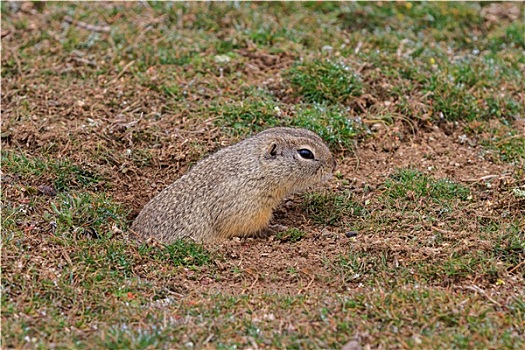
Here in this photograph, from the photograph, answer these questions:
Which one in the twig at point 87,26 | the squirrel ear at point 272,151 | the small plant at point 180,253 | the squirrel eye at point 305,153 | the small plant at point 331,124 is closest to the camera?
the small plant at point 180,253

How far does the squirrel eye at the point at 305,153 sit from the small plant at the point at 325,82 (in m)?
1.64

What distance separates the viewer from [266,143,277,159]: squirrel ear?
7.93 meters

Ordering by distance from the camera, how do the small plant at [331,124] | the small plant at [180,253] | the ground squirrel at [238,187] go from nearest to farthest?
the small plant at [180,253], the ground squirrel at [238,187], the small plant at [331,124]

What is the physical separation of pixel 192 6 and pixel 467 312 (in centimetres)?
690

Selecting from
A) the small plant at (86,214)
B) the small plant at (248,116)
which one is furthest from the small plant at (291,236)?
the small plant at (248,116)

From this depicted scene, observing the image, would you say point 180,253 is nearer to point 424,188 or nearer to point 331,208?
point 331,208

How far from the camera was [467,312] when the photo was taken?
6.04 m

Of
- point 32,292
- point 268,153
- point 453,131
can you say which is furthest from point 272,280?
point 453,131

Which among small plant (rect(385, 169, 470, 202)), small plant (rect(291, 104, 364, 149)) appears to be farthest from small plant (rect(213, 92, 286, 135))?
small plant (rect(385, 169, 470, 202))

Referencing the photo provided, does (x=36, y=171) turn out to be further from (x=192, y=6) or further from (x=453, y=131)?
(x=453, y=131)

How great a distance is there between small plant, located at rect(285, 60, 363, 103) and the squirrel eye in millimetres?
1640

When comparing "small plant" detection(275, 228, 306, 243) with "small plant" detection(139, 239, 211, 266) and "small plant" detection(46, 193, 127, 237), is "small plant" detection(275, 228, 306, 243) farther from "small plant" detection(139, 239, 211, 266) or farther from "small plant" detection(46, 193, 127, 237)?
"small plant" detection(46, 193, 127, 237)

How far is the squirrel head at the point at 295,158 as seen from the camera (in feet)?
26.1

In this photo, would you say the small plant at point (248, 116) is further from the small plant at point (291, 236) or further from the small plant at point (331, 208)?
the small plant at point (291, 236)
